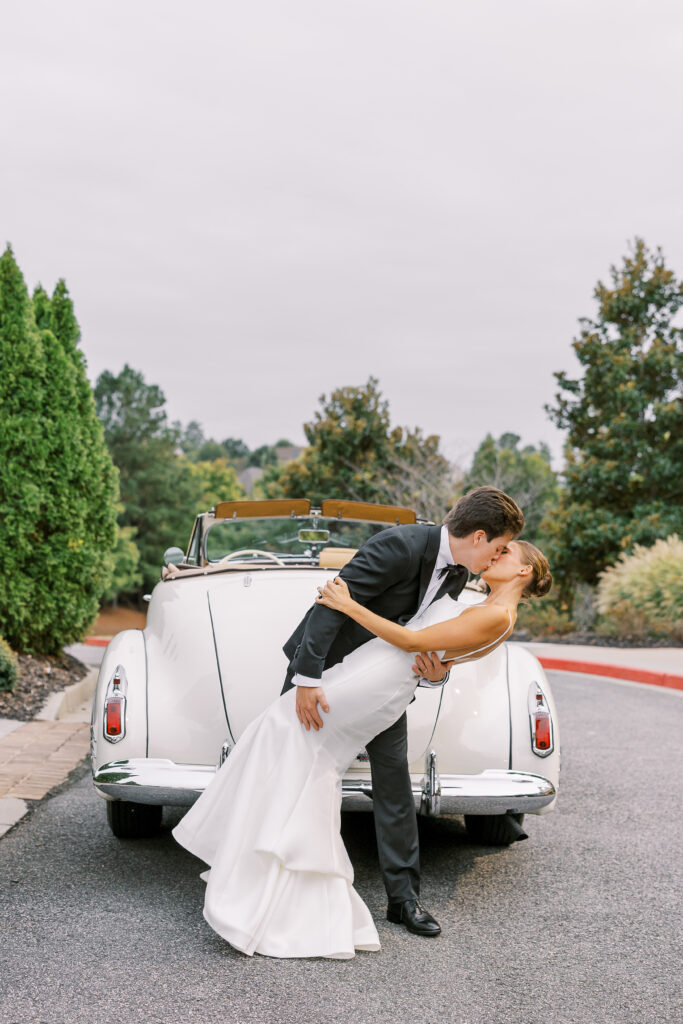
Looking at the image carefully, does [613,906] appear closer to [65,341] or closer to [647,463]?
[65,341]

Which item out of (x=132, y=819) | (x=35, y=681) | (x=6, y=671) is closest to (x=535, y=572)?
(x=132, y=819)

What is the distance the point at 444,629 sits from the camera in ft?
11.3

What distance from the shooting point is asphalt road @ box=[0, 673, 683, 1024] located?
3027 mm

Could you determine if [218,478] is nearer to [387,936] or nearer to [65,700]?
[65,700]

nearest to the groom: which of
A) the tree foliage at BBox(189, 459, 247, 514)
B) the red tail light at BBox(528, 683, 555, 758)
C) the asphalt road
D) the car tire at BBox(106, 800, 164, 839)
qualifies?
the asphalt road

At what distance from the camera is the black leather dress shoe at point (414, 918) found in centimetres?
366

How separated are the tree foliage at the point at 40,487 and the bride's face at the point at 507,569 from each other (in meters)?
6.39

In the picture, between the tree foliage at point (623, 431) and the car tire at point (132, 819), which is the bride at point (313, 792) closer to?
the car tire at point (132, 819)

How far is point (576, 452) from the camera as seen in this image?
23219 millimetres

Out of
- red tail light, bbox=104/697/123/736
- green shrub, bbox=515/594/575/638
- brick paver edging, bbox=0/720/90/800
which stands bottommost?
green shrub, bbox=515/594/575/638

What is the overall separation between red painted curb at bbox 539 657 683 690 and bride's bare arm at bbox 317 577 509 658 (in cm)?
894

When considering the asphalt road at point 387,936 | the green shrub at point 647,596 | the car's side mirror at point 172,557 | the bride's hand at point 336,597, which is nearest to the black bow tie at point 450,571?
the bride's hand at point 336,597

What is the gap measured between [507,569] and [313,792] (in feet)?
3.49

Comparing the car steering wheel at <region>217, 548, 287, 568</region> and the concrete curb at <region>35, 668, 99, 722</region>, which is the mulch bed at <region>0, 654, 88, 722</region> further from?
the car steering wheel at <region>217, 548, 287, 568</region>
